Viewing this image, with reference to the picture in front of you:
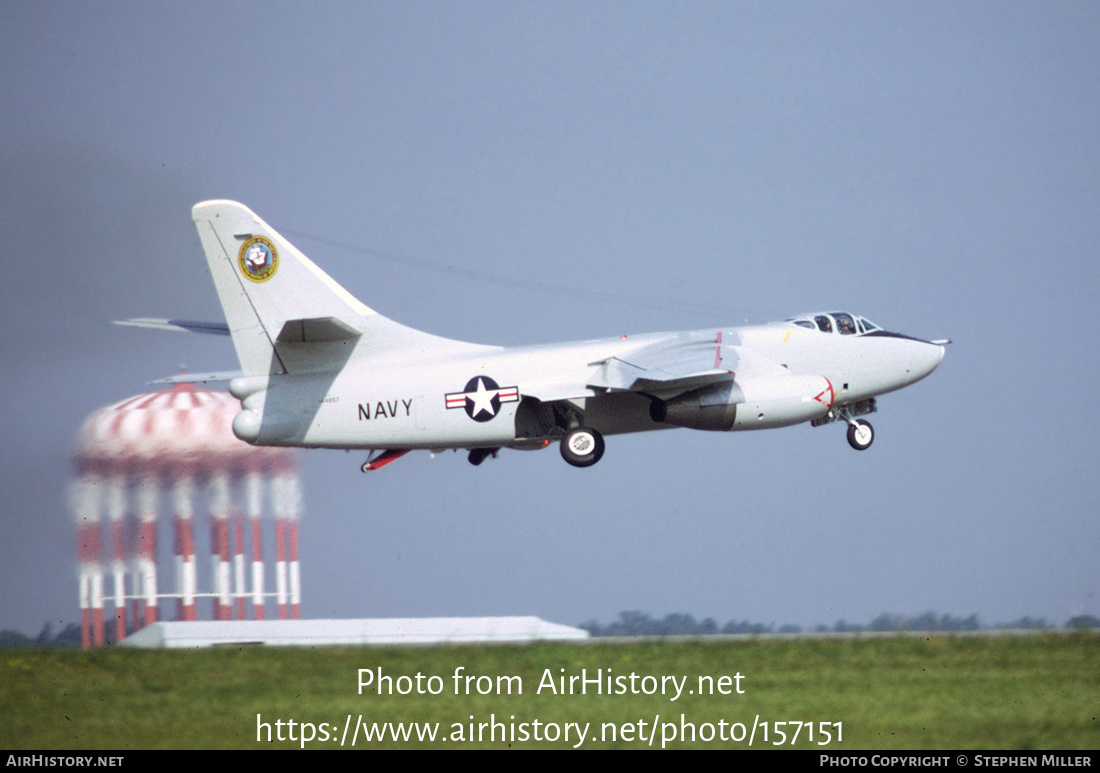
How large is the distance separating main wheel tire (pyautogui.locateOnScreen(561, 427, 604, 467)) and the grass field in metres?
8.02

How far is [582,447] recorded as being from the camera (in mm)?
28500

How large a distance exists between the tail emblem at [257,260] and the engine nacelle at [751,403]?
8785 mm

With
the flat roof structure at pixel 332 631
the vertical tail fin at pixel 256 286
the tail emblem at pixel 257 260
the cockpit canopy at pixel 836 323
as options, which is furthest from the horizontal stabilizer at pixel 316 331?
the cockpit canopy at pixel 836 323

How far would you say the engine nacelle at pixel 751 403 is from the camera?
91.7ft

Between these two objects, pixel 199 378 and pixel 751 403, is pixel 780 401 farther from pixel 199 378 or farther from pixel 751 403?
pixel 199 378

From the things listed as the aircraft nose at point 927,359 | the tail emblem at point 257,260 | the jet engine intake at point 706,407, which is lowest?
the jet engine intake at point 706,407

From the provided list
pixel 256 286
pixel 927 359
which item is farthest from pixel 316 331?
pixel 927 359

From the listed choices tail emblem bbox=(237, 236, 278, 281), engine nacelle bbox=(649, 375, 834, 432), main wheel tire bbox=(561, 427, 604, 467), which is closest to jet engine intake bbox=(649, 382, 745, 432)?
engine nacelle bbox=(649, 375, 834, 432)

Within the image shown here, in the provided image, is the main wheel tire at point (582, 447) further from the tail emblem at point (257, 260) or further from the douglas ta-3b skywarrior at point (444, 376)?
the tail emblem at point (257, 260)

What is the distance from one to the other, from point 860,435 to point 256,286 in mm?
14353

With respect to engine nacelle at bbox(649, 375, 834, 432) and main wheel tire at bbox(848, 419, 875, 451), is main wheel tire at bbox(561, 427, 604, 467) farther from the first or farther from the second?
main wheel tire at bbox(848, 419, 875, 451)

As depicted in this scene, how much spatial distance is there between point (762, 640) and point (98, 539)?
23605mm

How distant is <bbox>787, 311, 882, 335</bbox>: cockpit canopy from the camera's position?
1190 inches
